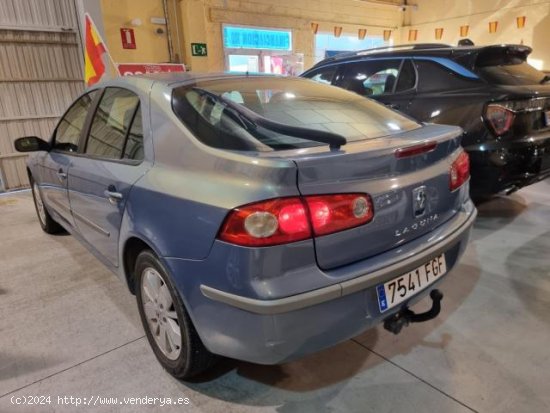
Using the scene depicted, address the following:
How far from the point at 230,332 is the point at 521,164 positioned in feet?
8.43

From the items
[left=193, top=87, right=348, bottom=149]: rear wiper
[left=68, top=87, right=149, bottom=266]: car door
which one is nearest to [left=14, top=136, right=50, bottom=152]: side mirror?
[left=68, top=87, right=149, bottom=266]: car door

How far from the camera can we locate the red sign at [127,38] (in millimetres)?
6268

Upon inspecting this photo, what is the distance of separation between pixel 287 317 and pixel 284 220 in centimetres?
29

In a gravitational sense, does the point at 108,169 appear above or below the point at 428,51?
below

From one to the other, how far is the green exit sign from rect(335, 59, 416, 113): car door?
12.4ft

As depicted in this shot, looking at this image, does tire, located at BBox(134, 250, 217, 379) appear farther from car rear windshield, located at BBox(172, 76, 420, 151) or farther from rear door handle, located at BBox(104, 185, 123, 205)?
car rear windshield, located at BBox(172, 76, 420, 151)

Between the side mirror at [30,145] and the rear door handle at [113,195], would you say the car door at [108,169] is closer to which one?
the rear door handle at [113,195]

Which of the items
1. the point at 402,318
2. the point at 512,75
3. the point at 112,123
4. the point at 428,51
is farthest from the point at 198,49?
the point at 402,318

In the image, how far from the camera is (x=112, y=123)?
2.04m

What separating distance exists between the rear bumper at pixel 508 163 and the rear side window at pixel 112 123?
2.36 meters

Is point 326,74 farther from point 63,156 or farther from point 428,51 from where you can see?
point 63,156

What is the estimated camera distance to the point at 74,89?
20.0ft

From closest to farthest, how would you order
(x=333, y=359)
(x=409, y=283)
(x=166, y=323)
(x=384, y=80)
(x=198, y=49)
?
(x=409, y=283)
(x=166, y=323)
(x=333, y=359)
(x=384, y=80)
(x=198, y=49)

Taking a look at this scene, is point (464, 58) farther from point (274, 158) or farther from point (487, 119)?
point (274, 158)
